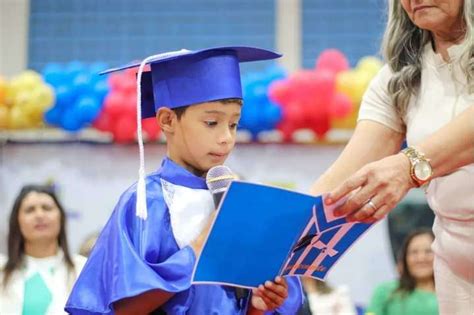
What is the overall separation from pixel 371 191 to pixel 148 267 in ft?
1.46

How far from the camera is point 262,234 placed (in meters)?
1.58

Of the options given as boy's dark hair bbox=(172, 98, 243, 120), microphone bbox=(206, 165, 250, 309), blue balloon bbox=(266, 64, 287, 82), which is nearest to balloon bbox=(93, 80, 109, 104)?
blue balloon bbox=(266, 64, 287, 82)

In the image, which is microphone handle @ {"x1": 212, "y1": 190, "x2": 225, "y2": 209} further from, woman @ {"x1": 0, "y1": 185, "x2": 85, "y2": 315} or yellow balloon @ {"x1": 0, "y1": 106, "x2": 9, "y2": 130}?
yellow balloon @ {"x1": 0, "y1": 106, "x2": 9, "y2": 130}

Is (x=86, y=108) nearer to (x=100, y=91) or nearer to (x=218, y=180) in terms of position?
(x=100, y=91)

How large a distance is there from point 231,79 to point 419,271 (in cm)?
285

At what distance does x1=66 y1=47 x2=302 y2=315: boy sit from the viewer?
5.56 ft

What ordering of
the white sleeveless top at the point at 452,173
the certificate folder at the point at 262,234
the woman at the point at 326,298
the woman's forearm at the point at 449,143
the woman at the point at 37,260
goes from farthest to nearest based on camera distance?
the woman at the point at 326,298
the woman at the point at 37,260
the white sleeveless top at the point at 452,173
the woman's forearm at the point at 449,143
the certificate folder at the point at 262,234

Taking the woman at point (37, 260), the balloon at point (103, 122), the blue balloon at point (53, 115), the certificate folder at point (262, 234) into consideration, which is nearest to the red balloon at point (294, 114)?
the balloon at point (103, 122)

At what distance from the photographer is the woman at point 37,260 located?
382cm

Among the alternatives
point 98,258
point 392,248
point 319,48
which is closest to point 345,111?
point 392,248

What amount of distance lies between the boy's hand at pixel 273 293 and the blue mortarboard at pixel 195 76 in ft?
1.36

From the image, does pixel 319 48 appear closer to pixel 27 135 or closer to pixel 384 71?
pixel 27 135

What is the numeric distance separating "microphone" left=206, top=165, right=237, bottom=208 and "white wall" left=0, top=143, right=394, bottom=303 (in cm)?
329

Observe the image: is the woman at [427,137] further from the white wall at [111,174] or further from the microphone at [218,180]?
the white wall at [111,174]
